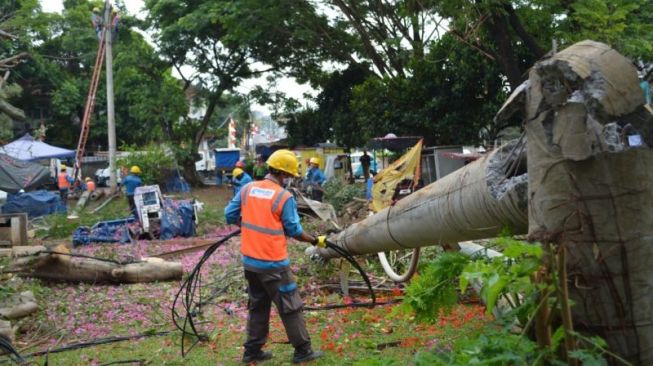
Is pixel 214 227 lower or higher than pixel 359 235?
lower

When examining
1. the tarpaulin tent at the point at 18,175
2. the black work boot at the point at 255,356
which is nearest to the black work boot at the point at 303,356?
the black work boot at the point at 255,356

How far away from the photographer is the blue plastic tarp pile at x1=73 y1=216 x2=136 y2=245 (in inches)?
609

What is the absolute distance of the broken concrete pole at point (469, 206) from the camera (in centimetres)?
248

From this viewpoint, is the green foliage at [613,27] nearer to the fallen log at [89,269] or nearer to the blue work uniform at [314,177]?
the fallen log at [89,269]

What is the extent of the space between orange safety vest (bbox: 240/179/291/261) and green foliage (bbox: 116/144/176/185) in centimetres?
2193

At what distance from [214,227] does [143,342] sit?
440 inches

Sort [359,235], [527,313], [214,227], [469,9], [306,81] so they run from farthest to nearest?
1. [306,81]
2. [214,227]
3. [469,9]
4. [359,235]
5. [527,313]

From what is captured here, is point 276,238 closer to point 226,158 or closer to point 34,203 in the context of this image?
point 34,203

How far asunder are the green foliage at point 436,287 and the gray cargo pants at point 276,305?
2809 millimetres

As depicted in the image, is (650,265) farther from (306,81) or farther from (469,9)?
(306,81)

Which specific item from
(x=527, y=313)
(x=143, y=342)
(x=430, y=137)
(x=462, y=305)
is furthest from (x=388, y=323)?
(x=430, y=137)

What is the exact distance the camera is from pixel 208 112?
32344 millimetres

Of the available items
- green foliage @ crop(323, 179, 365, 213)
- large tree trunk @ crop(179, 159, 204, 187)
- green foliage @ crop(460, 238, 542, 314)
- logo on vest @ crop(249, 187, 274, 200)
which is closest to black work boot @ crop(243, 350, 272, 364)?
logo on vest @ crop(249, 187, 274, 200)

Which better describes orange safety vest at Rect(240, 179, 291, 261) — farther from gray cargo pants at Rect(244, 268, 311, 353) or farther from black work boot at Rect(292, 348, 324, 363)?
black work boot at Rect(292, 348, 324, 363)
